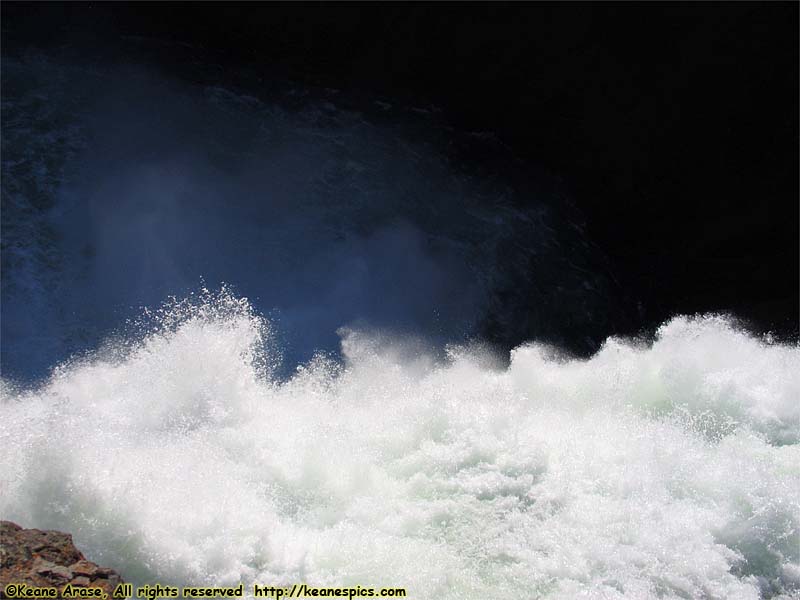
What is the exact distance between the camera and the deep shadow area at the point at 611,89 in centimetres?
1495

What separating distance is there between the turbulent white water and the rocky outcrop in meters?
0.88

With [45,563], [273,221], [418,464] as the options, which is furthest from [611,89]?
[45,563]

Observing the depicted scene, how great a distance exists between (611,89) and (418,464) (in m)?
10.8

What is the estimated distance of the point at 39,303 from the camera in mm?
12430

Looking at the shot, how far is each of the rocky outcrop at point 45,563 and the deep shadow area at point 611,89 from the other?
8.66m

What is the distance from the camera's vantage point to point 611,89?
1584cm

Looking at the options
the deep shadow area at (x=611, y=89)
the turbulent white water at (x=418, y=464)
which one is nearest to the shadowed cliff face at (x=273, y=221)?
the deep shadow area at (x=611, y=89)

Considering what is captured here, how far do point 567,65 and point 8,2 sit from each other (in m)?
14.4

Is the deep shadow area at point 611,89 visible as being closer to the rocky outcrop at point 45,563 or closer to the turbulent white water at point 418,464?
the turbulent white water at point 418,464

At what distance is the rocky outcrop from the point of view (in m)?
6.70

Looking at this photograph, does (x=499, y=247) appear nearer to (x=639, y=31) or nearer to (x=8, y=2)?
(x=639, y=31)

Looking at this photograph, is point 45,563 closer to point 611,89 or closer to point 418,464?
point 418,464

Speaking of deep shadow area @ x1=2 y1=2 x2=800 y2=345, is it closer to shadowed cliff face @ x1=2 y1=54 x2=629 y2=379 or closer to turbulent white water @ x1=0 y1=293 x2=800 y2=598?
shadowed cliff face @ x1=2 y1=54 x2=629 y2=379

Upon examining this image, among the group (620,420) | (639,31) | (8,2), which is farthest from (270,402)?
(8,2)
